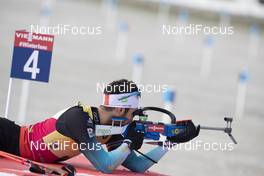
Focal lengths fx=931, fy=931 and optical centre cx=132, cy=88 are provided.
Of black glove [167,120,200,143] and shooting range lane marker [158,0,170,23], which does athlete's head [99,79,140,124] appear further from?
shooting range lane marker [158,0,170,23]

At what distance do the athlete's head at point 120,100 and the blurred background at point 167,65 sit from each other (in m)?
3.58

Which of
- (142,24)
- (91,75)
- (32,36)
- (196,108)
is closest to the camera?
(32,36)

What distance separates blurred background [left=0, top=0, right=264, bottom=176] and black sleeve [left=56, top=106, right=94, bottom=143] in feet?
12.9

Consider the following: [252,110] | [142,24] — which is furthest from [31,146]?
[142,24]

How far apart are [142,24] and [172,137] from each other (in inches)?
1166

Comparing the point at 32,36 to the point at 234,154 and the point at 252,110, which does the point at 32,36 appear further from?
the point at 252,110

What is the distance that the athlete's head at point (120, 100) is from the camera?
8766 millimetres

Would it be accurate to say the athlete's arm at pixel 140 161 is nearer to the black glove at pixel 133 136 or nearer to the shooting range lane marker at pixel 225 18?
the black glove at pixel 133 136

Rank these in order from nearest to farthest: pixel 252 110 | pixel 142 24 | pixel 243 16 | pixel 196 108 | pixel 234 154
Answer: pixel 234 154, pixel 196 108, pixel 252 110, pixel 142 24, pixel 243 16

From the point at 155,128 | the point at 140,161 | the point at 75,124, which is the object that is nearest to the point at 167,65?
the point at 140,161

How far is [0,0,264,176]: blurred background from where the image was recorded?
15.3 metres

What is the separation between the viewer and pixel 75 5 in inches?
1677

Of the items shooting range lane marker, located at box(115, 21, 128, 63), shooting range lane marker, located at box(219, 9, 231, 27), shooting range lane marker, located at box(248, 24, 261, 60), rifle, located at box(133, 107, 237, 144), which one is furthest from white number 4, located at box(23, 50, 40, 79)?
shooting range lane marker, located at box(219, 9, 231, 27)

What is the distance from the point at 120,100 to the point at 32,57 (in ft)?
5.78
